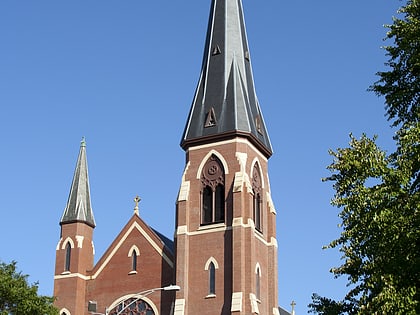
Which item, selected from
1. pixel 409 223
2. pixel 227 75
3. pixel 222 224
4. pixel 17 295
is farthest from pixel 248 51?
pixel 409 223

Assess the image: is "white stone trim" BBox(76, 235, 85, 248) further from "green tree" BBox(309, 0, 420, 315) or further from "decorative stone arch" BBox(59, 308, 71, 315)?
"green tree" BBox(309, 0, 420, 315)

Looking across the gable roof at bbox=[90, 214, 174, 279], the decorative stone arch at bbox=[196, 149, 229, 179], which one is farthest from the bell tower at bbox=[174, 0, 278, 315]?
the gable roof at bbox=[90, 214, 174, 279]

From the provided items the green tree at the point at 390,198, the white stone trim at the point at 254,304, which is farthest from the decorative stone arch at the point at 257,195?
the green tree at the point at 390,198

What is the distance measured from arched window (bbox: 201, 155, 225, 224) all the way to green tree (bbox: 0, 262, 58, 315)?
546 inches

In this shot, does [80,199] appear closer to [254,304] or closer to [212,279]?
[212,279]

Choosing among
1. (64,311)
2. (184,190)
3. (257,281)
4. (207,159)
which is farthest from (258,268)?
(64,311)

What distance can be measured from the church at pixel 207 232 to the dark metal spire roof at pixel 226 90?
0.24ft

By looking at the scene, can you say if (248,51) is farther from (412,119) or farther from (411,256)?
(411,256)

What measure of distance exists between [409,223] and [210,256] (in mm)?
25682

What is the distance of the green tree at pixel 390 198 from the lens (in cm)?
1947

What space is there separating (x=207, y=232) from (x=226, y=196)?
234 cm

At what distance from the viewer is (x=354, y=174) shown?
21.2m

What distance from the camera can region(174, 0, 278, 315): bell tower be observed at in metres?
43.4

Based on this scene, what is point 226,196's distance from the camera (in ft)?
149
